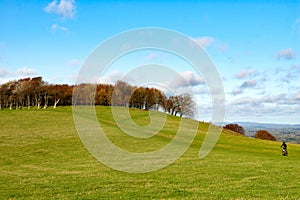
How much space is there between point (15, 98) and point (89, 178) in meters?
124

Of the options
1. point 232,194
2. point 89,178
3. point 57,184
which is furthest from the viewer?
point 89,178

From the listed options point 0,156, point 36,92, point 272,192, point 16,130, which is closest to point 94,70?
point 272,192

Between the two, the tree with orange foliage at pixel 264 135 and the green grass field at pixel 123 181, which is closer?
the green grass field at pixel 123 181

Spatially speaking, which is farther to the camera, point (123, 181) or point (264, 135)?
point (264, 135)

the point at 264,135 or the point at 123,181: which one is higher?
the point at 123,181

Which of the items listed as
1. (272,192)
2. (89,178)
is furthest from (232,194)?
(89,178)

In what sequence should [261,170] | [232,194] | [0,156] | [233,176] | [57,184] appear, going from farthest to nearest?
1. [0,156]
2. [261,170]
3. [233,176]
4. [57,184]
5. [232,194]

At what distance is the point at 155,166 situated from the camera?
28.9 metres

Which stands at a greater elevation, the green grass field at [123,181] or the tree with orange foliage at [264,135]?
the green grass field at [123,181]

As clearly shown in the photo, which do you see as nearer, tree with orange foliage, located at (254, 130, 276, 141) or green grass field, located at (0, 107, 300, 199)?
green grass field, located at (0, 107, 300, 199)

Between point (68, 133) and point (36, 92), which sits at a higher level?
point (36, 92)

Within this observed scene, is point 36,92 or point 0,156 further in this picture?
point 36,92

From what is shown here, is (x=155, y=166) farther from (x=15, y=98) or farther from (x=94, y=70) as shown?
(x=15, y=98)

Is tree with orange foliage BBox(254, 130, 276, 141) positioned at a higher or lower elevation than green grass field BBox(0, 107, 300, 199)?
lower
